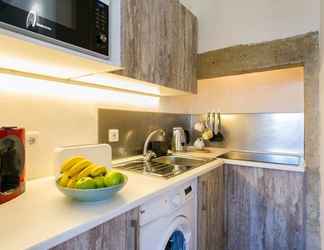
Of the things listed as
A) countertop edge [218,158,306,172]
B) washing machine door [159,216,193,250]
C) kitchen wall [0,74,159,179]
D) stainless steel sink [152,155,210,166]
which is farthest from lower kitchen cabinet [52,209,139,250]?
countertop edge [218,158,306,172]

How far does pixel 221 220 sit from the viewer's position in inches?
64.7

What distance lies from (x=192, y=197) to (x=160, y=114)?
0.94 m

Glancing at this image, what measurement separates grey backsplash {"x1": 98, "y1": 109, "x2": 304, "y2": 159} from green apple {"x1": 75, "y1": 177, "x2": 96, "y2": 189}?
65 cm

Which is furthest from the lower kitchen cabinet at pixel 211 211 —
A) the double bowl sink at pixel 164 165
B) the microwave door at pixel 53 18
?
the microwave door at pixel 53 18

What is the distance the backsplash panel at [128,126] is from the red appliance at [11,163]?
55 cm

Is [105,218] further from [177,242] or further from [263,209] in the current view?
[263,209]

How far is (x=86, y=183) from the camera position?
728 mm

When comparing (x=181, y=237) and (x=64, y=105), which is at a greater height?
(x=64, y=105)

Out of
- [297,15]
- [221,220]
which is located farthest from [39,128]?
[297,15]

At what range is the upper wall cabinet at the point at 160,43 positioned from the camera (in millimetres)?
1090

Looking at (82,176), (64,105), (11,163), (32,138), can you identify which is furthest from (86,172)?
(64,105)

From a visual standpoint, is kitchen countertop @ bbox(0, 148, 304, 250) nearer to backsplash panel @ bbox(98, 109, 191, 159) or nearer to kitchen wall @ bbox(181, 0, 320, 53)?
backsplash panel @ bbox(98, 109, 191, 159)

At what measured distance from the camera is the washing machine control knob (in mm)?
1048

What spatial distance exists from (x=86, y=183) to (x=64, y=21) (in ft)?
2.01
